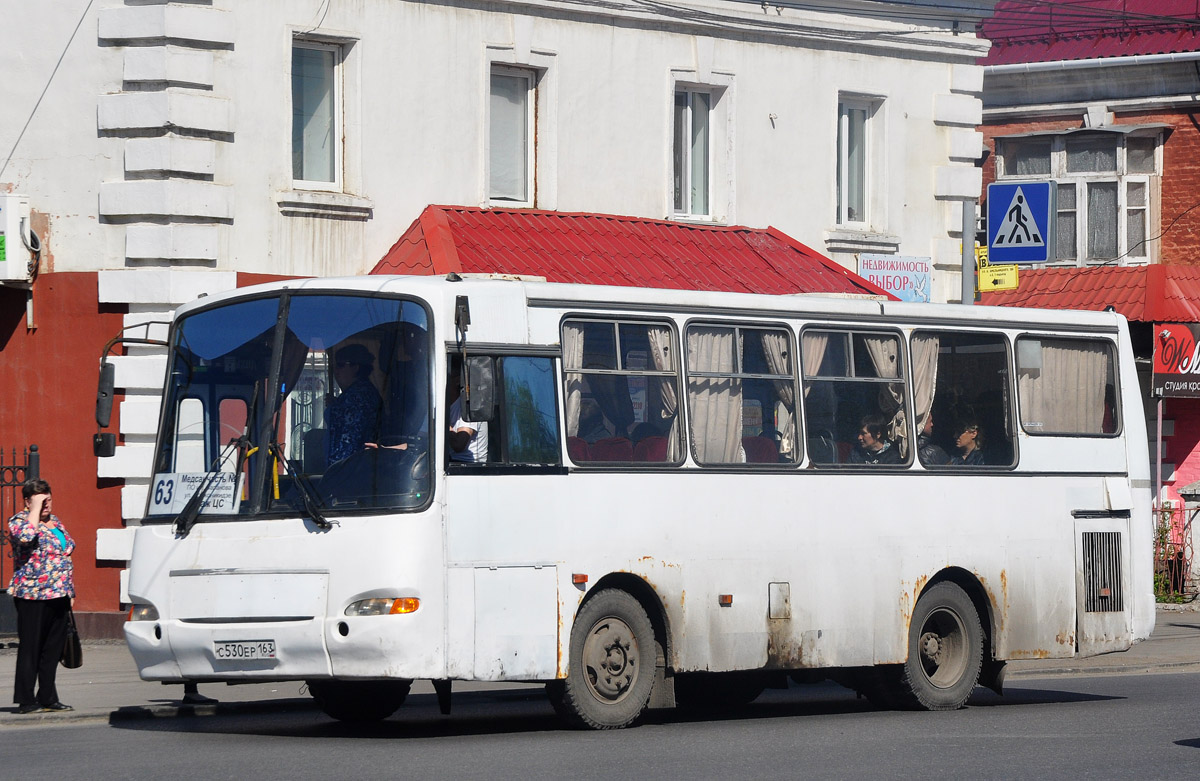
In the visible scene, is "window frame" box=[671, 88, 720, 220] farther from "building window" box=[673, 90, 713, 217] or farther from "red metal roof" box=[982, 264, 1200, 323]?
"red metal roof" box=[982, 264, 1200, 323]

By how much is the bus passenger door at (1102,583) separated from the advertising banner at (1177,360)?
1304 centimetres

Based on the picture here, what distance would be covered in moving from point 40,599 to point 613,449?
4.60m

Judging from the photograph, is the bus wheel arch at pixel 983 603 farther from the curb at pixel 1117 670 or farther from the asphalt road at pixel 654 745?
the curb at pixel 1117 670

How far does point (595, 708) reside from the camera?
486 inches

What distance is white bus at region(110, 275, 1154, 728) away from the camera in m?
11.5

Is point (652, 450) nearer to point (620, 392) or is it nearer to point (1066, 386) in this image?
point (620, 392)

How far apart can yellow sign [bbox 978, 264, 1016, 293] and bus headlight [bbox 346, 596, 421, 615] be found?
10941 millimetres

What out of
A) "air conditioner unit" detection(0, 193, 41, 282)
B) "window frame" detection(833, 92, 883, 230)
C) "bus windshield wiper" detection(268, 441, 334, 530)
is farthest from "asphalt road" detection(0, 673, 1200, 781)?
"window frame" detection(833, 92, 883, 230)

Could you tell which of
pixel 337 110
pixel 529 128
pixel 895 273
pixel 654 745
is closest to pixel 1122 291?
pixel 895 273

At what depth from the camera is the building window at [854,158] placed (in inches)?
952

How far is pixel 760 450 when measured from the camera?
1345 cm

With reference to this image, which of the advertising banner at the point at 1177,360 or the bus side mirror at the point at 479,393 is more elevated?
the advertising banner at the point at 1177,360

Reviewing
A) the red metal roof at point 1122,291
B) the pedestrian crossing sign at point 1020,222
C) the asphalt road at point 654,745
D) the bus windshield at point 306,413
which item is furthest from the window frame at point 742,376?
the red metal roof at point 1122,291

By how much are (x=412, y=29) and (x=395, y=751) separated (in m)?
11.1
